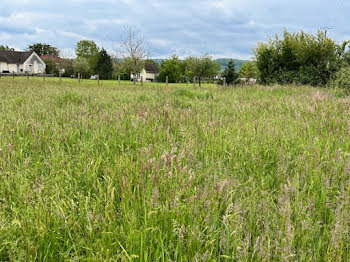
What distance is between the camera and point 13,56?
94062 mm

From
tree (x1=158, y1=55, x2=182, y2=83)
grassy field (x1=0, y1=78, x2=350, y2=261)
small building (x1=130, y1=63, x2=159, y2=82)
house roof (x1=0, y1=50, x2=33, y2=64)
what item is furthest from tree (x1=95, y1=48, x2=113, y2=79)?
grassy field (x1=0, y1=78, x2=350, y2=261)

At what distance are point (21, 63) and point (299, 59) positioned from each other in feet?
314

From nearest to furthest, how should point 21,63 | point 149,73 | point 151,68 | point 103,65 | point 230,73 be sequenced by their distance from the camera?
point 230,73 < point 103,65 < point 21,63 < point 149,73 < point 151,68

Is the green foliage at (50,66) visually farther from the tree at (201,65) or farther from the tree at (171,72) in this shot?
the tree at (201,65)

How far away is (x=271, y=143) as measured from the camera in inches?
157

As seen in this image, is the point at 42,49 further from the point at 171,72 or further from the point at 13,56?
the point at 171,72

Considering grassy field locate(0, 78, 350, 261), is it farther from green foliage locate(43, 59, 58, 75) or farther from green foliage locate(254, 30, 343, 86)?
green foliage locate(43, 59, 58, 75)

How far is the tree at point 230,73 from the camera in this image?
41125 millimetres

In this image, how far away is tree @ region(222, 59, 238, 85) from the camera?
41.1 meters

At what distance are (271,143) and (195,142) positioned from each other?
1.17 m

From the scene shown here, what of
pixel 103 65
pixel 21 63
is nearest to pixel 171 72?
pixel 103 65

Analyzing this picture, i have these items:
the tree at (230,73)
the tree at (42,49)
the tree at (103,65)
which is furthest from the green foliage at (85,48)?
the tree at (230,73)

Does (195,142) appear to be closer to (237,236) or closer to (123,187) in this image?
(123,187)

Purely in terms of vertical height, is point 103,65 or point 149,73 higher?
point 149,73
